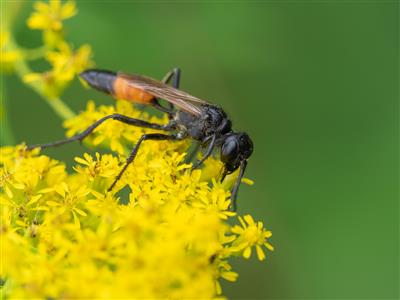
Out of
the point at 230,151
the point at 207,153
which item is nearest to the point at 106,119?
the point at 207,153

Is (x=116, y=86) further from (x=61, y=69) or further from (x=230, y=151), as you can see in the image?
(x=230, y=151)

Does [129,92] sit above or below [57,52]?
below

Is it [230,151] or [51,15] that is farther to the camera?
[51,15]

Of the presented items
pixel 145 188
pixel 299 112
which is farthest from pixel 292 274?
pixel 145 188

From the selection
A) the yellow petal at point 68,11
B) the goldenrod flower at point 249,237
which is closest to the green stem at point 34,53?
the yellow petal at point 68,11

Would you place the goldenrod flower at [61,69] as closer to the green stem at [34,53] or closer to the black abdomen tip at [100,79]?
the green stem at [34,53]

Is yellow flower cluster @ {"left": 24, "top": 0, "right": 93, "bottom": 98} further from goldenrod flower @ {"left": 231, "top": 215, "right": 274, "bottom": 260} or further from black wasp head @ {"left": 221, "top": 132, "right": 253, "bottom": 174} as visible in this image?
goldenrod flower @ {"left": 231, "top": 215, "right": 274, "bottom": 260}
